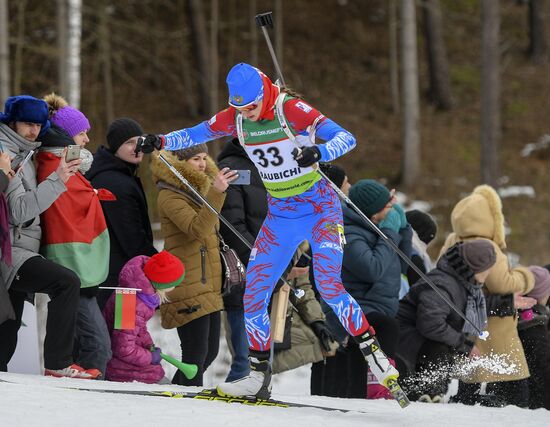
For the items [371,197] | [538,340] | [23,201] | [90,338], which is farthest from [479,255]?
[23,201]

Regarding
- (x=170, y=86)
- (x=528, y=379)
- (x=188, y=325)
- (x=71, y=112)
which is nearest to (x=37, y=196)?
(x=71, y=112)

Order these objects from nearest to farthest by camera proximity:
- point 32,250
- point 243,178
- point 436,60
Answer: point 32,250 → point 243,178 → point 436,60

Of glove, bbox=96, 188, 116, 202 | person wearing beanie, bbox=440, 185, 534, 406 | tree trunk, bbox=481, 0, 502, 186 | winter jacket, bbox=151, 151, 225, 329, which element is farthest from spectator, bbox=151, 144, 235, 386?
tree trunk, bbox=481, 0, 502, 186

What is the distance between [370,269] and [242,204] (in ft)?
3.51

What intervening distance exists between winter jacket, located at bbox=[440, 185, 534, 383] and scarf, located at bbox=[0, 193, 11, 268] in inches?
139

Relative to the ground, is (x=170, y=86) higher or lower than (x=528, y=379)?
higher

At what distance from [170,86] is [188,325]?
2129 centimetres

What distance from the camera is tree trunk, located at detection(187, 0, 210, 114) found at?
25.0 m

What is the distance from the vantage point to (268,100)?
6.19 meters

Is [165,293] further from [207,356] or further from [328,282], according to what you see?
[328,282]

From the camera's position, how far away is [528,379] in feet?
27.1

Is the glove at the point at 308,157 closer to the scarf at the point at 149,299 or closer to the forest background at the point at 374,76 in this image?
the scarf at the point at 149,299

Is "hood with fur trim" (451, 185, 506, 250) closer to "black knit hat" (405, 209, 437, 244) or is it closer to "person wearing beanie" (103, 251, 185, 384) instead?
"black knit hat" (405, 209, 437, 244)

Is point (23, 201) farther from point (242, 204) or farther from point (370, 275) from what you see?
point (370, 275)
